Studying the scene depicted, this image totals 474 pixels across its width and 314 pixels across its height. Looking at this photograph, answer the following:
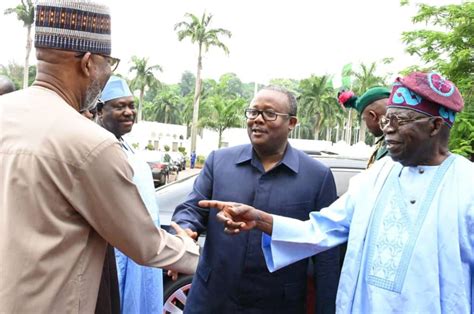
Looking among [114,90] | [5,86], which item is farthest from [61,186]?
[5,86]

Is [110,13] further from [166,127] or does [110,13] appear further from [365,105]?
[166,127]

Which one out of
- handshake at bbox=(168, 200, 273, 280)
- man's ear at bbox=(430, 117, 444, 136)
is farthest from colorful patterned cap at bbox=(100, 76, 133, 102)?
man's ear at bbox=(430, 117, 444, 136)

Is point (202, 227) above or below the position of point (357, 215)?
below

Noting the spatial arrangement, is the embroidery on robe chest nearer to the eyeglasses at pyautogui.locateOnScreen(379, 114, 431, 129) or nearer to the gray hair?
the eyeglasses at pyautogui.locateOnScreen(379, 114, 431, 129)

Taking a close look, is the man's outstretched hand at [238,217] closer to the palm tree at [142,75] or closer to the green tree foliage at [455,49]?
the green tree foliage at [455,49]

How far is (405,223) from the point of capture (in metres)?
2.35

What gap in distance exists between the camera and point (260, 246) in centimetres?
295

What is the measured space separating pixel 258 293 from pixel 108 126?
1.68 meters

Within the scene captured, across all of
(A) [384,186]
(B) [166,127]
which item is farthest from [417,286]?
(B) [166,127]

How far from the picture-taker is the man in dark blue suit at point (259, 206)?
2.94 meters

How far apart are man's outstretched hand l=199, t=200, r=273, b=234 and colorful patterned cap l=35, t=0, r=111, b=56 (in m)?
1.02

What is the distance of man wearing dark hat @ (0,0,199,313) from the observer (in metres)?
1.63

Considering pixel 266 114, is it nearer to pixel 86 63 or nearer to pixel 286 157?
pixel 286 157

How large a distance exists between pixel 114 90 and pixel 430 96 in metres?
2.32
